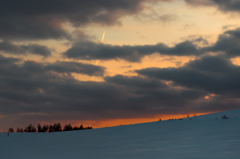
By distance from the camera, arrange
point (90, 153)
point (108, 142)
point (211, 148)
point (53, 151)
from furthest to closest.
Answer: point (108, 142) → point (53, 151) → point (90, 153) → point (211, 148)

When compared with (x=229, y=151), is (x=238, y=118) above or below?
above

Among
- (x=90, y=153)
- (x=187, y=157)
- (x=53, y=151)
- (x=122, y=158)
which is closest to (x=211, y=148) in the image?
(x=187, y=157)

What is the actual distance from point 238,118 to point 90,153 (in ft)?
28.1

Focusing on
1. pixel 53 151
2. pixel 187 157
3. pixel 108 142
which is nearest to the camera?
pixel 187 157

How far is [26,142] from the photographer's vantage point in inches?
637

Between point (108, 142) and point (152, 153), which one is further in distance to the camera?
point (108, 142)

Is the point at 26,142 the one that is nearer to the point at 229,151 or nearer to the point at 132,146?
the point at 132,146

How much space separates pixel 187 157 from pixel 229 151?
1365 mm

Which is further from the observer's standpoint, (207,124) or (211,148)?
(207,124)

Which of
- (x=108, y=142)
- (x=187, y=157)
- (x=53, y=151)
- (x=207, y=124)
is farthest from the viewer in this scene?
(x=207, y=124)

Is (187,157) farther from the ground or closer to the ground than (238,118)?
closer to the ground

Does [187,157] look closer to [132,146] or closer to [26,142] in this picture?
[132,146]

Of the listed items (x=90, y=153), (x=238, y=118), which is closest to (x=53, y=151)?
(x=90, y=153)

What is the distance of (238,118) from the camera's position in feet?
48.6
